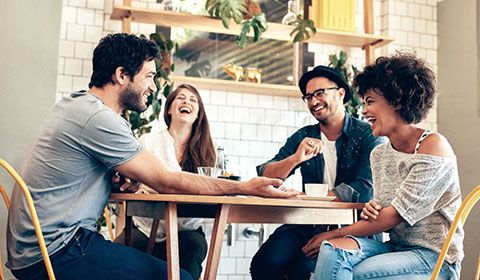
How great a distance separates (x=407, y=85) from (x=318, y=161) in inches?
36.0

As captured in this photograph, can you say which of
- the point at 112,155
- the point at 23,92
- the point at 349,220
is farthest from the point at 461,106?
the point at 112,155

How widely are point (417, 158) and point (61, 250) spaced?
128cm

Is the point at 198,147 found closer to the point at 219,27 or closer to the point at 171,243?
the point at 219,27

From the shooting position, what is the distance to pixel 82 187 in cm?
231

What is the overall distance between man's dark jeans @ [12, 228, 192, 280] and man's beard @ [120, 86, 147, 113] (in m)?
0.60

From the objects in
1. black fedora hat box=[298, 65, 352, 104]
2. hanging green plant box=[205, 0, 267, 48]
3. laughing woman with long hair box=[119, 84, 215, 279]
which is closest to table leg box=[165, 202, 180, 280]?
laughing woman with long hair box=[119, 84, 215, 279]

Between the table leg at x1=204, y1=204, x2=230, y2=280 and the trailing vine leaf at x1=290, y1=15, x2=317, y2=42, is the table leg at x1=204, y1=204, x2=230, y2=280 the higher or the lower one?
the lower one

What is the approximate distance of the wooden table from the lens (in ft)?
7.32

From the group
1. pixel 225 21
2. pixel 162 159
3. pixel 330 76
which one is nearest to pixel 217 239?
pixel 162 159

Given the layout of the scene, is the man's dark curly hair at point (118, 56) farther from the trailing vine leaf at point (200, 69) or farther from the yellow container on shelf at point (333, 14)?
the yellow container on shelf at point (333, 14)

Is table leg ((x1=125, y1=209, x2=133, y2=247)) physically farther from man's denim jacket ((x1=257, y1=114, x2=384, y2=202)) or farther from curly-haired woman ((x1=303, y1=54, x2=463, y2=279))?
curly-haired woman ((x1=303, y1=54, x2=463, y2=279))

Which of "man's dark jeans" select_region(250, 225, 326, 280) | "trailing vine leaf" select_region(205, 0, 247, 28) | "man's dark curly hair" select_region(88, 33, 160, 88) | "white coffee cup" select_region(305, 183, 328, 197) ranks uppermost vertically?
"trailing vine leaf" select_region(205, 0, 247, 28)

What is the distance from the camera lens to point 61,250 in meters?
2.20

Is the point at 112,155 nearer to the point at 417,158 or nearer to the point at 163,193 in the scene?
the point at 163,193
